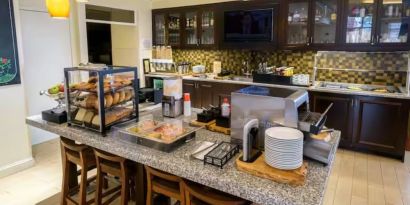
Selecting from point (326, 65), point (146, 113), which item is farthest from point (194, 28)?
point (146, 113)

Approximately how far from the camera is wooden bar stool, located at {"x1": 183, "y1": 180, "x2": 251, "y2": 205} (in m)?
1.46

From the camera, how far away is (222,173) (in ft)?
4.75

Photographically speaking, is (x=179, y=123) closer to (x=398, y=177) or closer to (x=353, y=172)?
(x=353, y=172)

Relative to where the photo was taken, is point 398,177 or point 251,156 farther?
point 398,177

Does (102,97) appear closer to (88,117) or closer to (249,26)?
(88,117)

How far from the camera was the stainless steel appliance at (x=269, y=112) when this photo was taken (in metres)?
1.54

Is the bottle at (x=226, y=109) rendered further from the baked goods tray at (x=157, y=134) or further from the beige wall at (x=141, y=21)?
the beige wall at (x=141, y=21)

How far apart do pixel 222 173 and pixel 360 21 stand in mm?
3426

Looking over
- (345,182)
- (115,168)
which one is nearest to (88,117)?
(115,168)

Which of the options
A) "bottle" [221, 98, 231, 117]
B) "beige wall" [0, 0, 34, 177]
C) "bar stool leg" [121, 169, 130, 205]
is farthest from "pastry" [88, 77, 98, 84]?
"beige wall" [0, 0, 34, 177]

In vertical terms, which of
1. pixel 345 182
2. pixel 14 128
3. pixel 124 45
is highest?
pixel 124 45

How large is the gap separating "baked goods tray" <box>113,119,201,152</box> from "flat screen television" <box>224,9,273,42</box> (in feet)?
9.38

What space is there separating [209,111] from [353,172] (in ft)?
7.09

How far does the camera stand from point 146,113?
2559 mm
